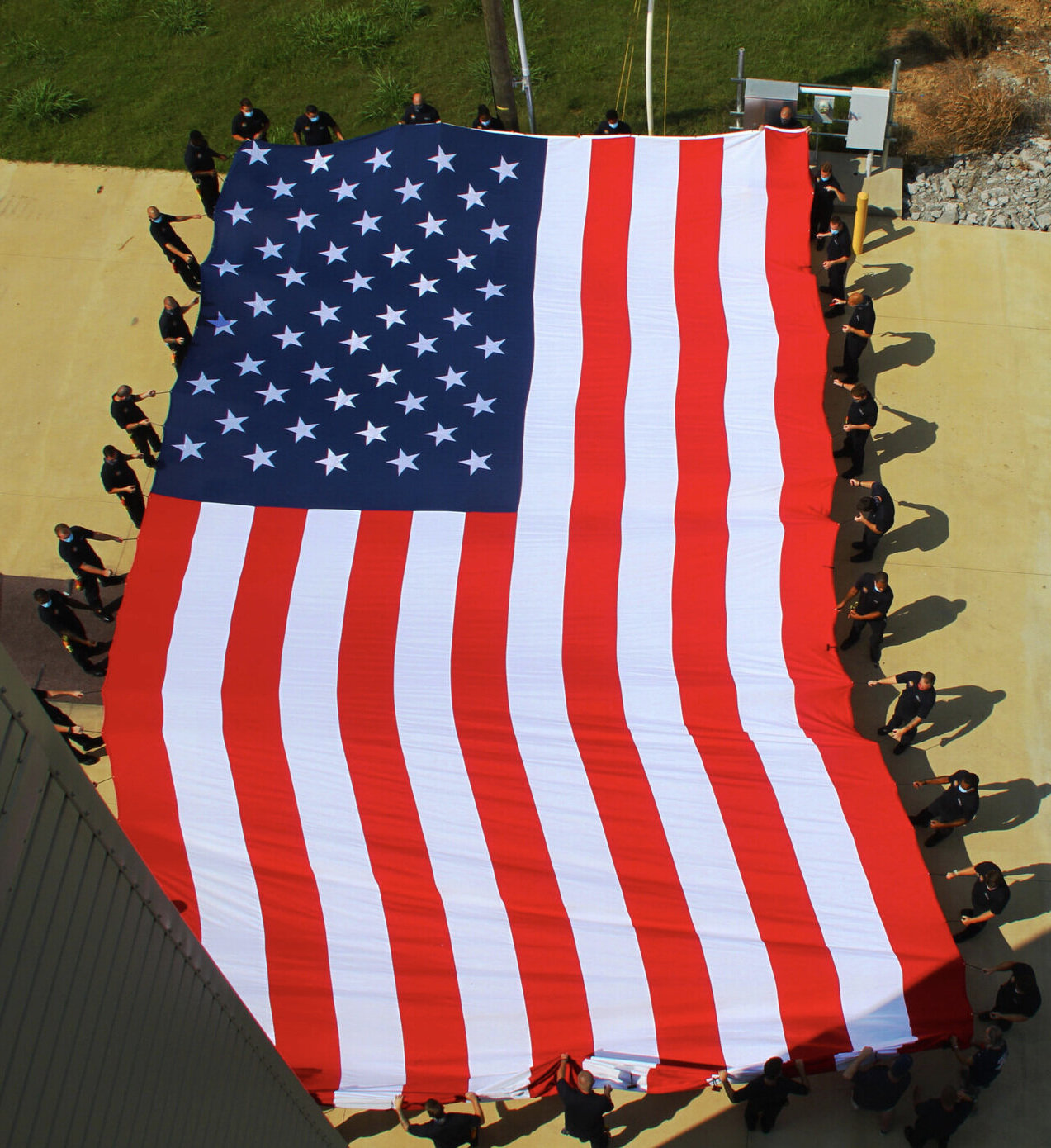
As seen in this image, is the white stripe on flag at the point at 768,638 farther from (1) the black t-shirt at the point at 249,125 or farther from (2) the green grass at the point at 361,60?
(1) the black t-shirt at the point at 249,125

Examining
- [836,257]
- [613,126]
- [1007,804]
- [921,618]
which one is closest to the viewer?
[1007,804]

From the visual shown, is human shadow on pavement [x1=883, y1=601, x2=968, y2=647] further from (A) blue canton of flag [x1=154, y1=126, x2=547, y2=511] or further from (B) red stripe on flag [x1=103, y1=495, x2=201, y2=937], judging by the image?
(B) red stripe on flag [x1=103, y1=495, x2=201, y2=937]

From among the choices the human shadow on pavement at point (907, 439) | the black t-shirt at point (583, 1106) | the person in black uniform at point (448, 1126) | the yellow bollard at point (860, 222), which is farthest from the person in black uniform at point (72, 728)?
the yellow bollard at point (860, 222)

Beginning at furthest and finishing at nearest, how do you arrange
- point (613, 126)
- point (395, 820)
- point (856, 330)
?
point (613, 126)
point (856, 330)
point (395, 820)

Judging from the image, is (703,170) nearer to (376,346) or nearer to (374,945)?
(376,346)

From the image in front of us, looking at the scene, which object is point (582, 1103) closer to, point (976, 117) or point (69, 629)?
point (69, 629)

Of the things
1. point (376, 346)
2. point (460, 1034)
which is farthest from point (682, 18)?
point (460, 1034)

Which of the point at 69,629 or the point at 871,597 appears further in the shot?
the point at 69,629

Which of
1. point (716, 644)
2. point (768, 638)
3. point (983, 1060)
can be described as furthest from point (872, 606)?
point (983, 1060)
